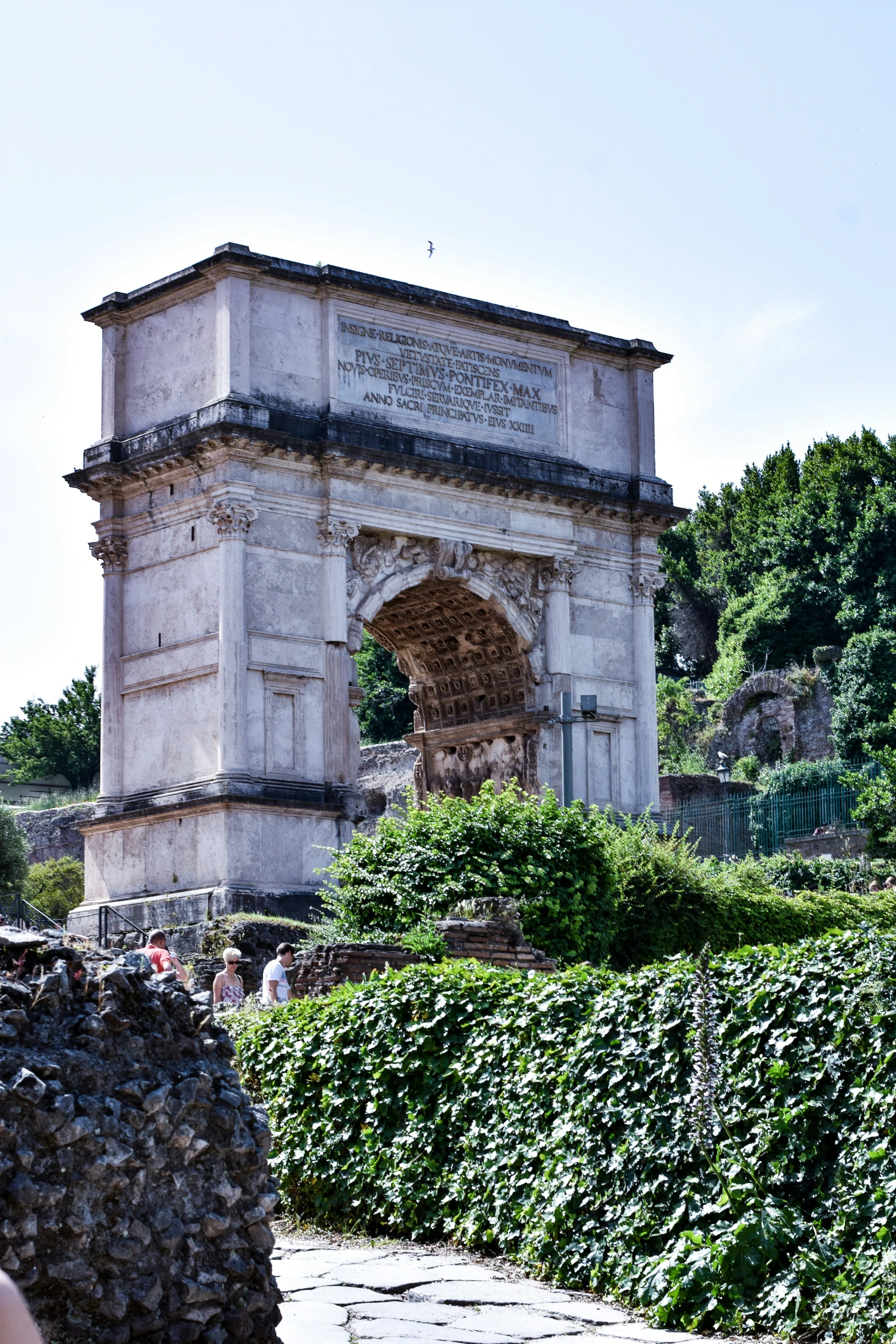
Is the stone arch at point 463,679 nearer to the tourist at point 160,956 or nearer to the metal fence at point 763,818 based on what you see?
the metal fence at point 763,818

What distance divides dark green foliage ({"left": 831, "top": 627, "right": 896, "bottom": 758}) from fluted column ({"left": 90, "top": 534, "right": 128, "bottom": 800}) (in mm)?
24274

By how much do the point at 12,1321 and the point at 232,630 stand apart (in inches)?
943

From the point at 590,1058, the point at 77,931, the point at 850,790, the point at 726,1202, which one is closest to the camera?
the point at 726,1202

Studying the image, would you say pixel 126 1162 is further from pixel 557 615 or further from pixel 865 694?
pixel 865 694

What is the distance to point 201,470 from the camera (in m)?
27.3

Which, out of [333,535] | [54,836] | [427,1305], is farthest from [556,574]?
[54,836]

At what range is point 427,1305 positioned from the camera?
821cm

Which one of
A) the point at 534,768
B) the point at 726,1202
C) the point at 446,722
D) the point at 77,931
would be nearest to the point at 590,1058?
the point at 726,1202

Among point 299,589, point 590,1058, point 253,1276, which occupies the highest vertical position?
point 299,589

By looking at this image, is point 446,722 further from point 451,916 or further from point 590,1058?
point 590,1058

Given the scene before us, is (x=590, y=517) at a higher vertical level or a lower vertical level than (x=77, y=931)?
higher

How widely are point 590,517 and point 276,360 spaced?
6.20 metres

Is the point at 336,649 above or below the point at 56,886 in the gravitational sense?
above

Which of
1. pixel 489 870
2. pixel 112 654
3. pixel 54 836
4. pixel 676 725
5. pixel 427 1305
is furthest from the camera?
pixel 676 725
